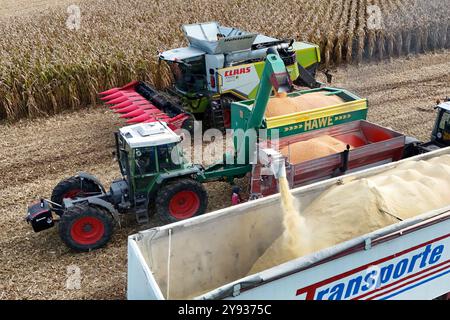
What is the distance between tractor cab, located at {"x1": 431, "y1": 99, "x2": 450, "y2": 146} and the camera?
26.4 feet

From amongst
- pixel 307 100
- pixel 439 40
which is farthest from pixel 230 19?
pixel 307 100

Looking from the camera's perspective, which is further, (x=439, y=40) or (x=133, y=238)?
(x=439, y=40)

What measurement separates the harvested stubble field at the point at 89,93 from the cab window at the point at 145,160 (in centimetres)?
107

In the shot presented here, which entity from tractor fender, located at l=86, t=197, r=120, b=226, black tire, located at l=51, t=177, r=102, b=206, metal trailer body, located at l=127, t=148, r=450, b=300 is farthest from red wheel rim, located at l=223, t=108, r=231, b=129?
metal trailer body, located at l=127, t=148, r=450, b=300

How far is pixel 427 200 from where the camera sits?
5.32 meters

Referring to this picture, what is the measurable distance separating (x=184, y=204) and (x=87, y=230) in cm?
158

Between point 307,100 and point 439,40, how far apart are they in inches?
460

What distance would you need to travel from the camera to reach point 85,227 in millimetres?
6902

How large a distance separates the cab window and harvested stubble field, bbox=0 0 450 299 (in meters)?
1.07

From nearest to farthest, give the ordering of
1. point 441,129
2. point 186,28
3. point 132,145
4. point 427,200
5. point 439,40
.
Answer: point 427,200 < point 132,145 < point 441,129 < point 186,28 < point 439,40

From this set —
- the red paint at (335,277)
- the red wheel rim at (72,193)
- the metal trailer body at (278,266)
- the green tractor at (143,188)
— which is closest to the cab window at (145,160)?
the green tractor at (143,188)

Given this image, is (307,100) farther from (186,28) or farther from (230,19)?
(230,19)

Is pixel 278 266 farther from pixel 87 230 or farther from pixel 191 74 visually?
pixel 191 74

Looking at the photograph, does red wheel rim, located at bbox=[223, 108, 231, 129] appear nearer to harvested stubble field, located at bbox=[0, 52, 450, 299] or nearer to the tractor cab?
harvested stubble field, located at bbox=[0, 52, 450, 299]
